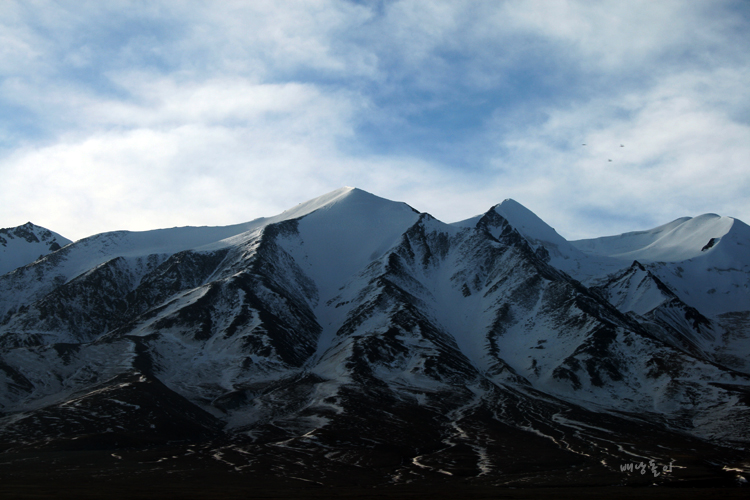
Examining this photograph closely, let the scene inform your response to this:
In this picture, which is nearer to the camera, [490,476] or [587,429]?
[490,476]

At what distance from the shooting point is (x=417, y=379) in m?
196

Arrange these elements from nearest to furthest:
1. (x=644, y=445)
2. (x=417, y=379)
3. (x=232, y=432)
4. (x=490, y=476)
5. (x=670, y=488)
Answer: (x=670, y=488) < (x=490, y=476) < (x=644, y=445) < (x=232, y=432) < (x=417, y=379)

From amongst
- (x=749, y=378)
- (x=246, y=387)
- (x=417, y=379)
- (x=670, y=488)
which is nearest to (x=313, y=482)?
(x=670, y=488)

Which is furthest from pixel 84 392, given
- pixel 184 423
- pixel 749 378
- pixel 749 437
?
pixel 749 378

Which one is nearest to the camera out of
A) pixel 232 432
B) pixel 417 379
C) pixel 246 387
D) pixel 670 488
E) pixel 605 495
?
pixel 605 495

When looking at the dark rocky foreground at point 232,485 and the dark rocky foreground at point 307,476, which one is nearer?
the dark rocky foreground at point 232,485

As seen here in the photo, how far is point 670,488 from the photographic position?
88.4 meters

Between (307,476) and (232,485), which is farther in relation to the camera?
(307,476)

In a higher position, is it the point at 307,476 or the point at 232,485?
the point at 232,485

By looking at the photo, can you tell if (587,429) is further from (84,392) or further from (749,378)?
(84,392)

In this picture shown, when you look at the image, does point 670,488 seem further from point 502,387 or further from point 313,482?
point 502,387

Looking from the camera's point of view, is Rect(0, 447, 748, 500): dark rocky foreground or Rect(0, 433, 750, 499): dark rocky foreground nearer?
Rect(0, 447, 748, 500): dark rocky foreground

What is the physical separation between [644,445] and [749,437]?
3228cm

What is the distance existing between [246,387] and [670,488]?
401 ft
